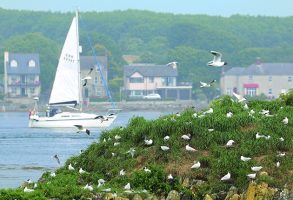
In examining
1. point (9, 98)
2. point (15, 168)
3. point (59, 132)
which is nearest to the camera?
point (15, 168)

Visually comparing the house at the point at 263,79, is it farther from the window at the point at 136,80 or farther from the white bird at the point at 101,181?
the white bird at the point at 101,181

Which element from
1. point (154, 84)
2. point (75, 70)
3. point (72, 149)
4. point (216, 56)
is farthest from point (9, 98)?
point (216, 56)

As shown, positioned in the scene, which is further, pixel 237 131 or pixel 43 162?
pixel 43 162

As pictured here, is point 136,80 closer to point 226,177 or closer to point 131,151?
point 131,151

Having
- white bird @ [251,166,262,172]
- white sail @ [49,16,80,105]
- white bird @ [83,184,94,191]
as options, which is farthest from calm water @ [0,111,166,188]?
white bird @ [251,166,262,172]

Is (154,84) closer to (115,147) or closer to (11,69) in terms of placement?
(11,69)

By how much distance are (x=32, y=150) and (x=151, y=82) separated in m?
126

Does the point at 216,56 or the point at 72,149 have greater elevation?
the point at 216,56

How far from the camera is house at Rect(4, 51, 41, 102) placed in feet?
631

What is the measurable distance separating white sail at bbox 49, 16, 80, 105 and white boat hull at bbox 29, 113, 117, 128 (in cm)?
141

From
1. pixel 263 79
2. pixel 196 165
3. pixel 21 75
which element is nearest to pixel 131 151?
pixel 196 165

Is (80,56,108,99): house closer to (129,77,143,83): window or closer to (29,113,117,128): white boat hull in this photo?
(129,77,143,83): window

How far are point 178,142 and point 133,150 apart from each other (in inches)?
48.0

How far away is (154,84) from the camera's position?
195750 millimetres
